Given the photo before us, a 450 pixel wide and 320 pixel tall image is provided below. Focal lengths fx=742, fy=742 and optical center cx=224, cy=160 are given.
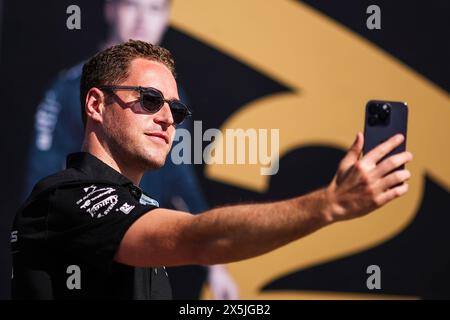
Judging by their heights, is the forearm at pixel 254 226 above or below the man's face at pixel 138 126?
below

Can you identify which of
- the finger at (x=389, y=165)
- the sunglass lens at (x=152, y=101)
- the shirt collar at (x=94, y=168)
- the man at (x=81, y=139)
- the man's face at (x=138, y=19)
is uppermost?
the man's face at (x=138, y=19)

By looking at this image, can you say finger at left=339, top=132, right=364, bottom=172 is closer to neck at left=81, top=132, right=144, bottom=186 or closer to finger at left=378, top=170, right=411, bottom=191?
finger at left=378, top=170, right=411, bottom=191

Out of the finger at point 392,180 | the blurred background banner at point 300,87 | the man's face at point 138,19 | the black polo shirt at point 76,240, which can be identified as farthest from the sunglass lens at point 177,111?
the man's face at point 138,19

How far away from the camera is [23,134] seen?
15.3 feet

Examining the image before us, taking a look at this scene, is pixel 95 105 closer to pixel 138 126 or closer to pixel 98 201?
pixel 138 126

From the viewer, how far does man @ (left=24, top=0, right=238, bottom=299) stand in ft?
15.1

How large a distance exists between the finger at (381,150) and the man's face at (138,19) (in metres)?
3.28

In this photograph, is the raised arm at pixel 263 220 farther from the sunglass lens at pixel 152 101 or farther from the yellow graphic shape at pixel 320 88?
the yellow graphic shape at pixel 320 88

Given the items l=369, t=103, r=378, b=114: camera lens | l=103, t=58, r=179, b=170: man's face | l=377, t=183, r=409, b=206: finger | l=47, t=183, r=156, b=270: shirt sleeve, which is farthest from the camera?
l=103, t=58, r=179, b=170: man's face

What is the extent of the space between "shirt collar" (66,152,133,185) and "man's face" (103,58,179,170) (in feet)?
0.29

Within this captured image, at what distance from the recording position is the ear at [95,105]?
2516 millimetres

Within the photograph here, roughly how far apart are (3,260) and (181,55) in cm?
170

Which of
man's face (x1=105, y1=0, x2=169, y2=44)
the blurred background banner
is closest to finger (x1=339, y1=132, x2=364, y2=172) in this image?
the blurred background banner

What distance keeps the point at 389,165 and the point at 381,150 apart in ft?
0.13
